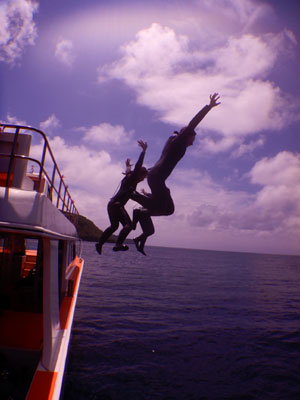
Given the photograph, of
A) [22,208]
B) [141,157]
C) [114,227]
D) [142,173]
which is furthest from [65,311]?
[141,157]

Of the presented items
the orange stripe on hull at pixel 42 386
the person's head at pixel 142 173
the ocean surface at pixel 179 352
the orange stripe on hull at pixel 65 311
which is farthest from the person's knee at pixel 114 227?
the ocean surface at pixel 179 352

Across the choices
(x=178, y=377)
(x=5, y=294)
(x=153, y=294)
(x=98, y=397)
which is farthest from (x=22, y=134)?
(x=153, y=294)

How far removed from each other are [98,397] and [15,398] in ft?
19.5

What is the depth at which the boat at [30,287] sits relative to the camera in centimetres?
300

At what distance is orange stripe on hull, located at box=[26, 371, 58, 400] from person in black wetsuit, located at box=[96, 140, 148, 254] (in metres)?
2.50

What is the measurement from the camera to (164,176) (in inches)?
116

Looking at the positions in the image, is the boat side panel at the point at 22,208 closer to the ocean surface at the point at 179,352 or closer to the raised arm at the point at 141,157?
the raised arm at the point at 141,157

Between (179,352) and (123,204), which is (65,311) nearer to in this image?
(123,204)

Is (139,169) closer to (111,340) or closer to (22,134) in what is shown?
(22,134)

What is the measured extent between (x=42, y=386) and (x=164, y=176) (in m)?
3.88

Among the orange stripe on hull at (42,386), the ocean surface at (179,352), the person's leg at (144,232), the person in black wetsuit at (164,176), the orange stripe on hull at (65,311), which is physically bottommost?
the ocean surface at (179,352)

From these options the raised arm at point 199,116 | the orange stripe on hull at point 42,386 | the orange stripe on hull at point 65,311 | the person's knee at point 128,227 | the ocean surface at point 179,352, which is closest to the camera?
the raised arm at point 199,116

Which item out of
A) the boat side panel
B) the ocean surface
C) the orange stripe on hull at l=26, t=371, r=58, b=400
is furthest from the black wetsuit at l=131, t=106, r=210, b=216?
the ocean surface

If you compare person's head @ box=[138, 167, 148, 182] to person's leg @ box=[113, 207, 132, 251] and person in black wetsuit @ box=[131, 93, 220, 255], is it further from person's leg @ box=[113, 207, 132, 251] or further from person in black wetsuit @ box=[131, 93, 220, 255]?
person's leg @ box=[113, 207, 132, 251]
